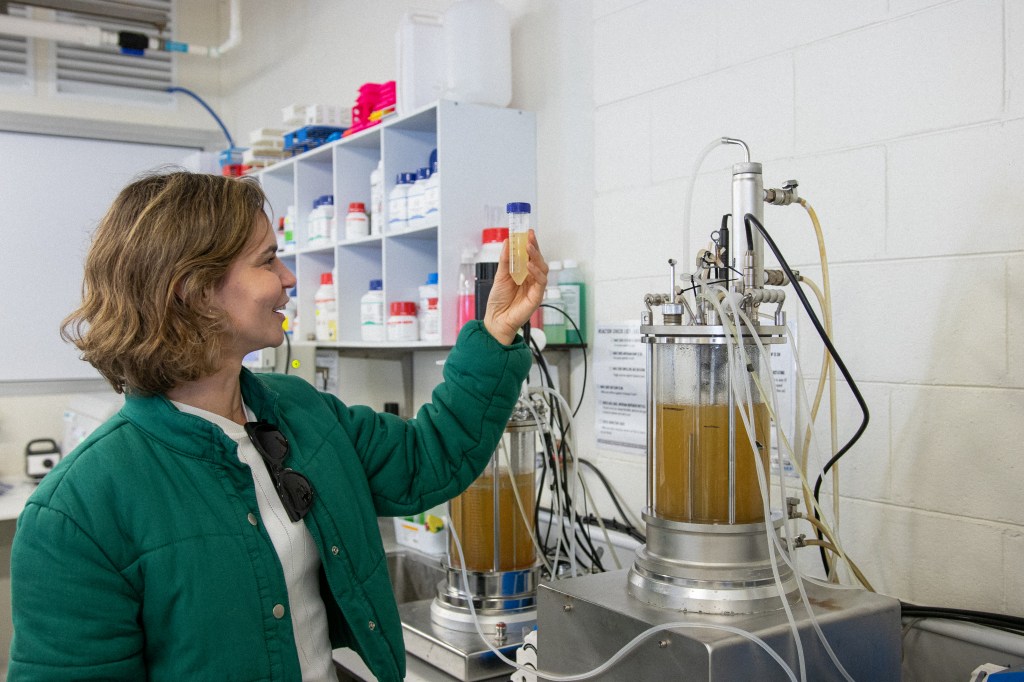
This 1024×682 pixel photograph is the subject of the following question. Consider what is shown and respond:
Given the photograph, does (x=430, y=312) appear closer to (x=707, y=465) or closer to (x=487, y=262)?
(x=487, y=262)

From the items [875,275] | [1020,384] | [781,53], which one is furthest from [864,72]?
[1020,384]

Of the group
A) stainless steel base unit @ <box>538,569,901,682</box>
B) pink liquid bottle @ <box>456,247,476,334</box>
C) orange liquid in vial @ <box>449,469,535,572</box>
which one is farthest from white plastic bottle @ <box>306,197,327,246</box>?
stainless steel base unit @ <box>538,569,901,682</box>

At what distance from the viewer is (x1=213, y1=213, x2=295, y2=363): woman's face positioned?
117cm

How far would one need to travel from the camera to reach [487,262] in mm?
1964

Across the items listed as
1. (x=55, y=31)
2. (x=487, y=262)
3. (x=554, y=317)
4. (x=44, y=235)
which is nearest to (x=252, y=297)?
(x=487, y=262)

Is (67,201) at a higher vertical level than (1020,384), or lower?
higher

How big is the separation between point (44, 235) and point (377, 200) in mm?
2262

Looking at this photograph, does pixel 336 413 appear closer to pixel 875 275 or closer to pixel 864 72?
pixel 875 275

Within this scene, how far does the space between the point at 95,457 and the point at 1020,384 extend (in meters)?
1.24

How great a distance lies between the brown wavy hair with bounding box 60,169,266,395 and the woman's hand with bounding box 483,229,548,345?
0.37 metres

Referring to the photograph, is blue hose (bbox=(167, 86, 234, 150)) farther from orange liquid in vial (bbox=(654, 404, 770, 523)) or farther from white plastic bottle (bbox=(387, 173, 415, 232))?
orange liquid in vial (bbox=(654, 404, 770, 523))

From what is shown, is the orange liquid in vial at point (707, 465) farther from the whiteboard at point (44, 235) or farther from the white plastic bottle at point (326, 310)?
the whiteboard at point (44, 235)

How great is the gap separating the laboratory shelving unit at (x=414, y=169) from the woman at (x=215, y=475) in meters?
0.77

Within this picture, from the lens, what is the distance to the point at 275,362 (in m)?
2.55
